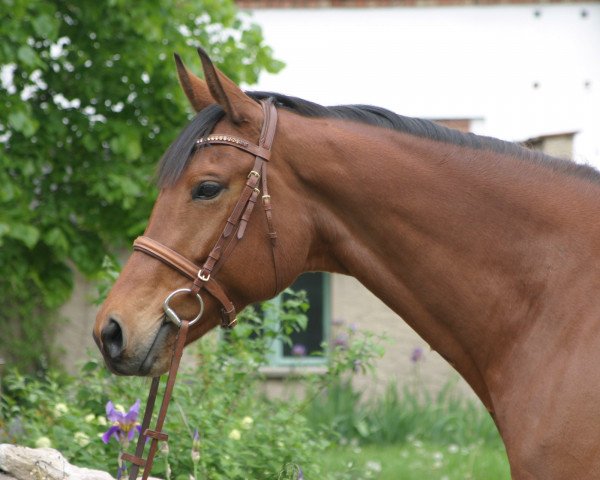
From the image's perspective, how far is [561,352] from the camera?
252 cm

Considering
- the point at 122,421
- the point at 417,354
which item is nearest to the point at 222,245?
the point at 122,421

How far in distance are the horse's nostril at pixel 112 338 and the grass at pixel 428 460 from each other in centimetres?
320

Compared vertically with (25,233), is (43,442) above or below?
below

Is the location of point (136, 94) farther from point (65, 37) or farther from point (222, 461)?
point (222, 461)

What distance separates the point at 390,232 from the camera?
2758 mm

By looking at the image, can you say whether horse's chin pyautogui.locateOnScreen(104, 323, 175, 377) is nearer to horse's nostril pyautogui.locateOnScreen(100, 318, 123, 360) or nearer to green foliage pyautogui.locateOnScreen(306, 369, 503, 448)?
horse's nostril pyautogui.locateOnScreen(100, 318, 123, 360)

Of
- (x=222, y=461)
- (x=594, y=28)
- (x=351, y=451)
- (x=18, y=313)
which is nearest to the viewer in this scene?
(x=222, y=461)

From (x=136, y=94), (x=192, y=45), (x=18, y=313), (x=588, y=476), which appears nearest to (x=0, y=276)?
(x=136, y=94)

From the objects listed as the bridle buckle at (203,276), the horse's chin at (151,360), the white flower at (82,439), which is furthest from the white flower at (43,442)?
the bridle buckle at (203,276)

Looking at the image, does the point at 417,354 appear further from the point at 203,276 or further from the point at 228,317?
the point at 203,276

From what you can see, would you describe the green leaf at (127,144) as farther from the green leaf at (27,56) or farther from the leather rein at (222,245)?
the leather rein at (222,245)

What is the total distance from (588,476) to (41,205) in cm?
449

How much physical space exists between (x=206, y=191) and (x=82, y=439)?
157cm

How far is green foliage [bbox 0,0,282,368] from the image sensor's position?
19.4 ft
